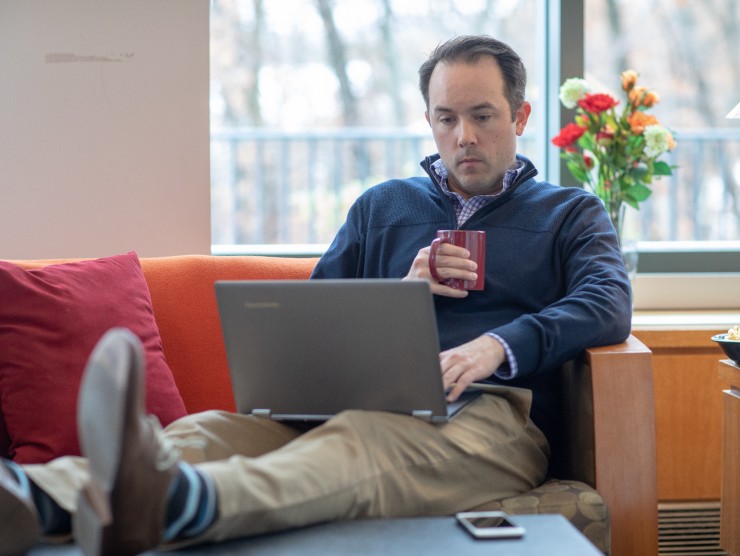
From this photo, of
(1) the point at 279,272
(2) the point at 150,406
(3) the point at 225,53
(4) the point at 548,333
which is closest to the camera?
(4) the point at 548,333

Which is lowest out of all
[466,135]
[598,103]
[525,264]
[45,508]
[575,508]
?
[575,508]

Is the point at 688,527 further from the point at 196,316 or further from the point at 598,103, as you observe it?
the point at 196,316

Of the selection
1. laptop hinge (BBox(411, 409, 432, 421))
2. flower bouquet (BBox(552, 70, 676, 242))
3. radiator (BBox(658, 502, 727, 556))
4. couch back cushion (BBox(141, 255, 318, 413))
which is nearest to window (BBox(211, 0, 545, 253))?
flower bouquet (BBox(552, 70, 676, 242))

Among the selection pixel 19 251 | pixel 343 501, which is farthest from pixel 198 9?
pixel 343 501

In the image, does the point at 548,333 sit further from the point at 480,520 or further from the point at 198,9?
the point at 198,9

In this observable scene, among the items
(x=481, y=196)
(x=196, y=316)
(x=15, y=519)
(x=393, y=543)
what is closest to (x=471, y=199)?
(x=481, y=196)

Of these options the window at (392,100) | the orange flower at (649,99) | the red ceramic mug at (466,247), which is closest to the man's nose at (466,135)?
the red ceramic mug at (466,247)

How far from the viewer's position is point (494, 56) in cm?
215

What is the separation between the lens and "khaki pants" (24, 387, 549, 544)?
1.32 meters

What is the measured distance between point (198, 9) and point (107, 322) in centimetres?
115

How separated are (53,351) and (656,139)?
5.83 ft

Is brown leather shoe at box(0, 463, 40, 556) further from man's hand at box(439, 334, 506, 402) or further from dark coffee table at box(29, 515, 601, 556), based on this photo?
man's hand at box(439, 334, 506, 402)

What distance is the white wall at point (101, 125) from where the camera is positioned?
8.74 feet

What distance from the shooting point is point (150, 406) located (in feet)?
6.35
